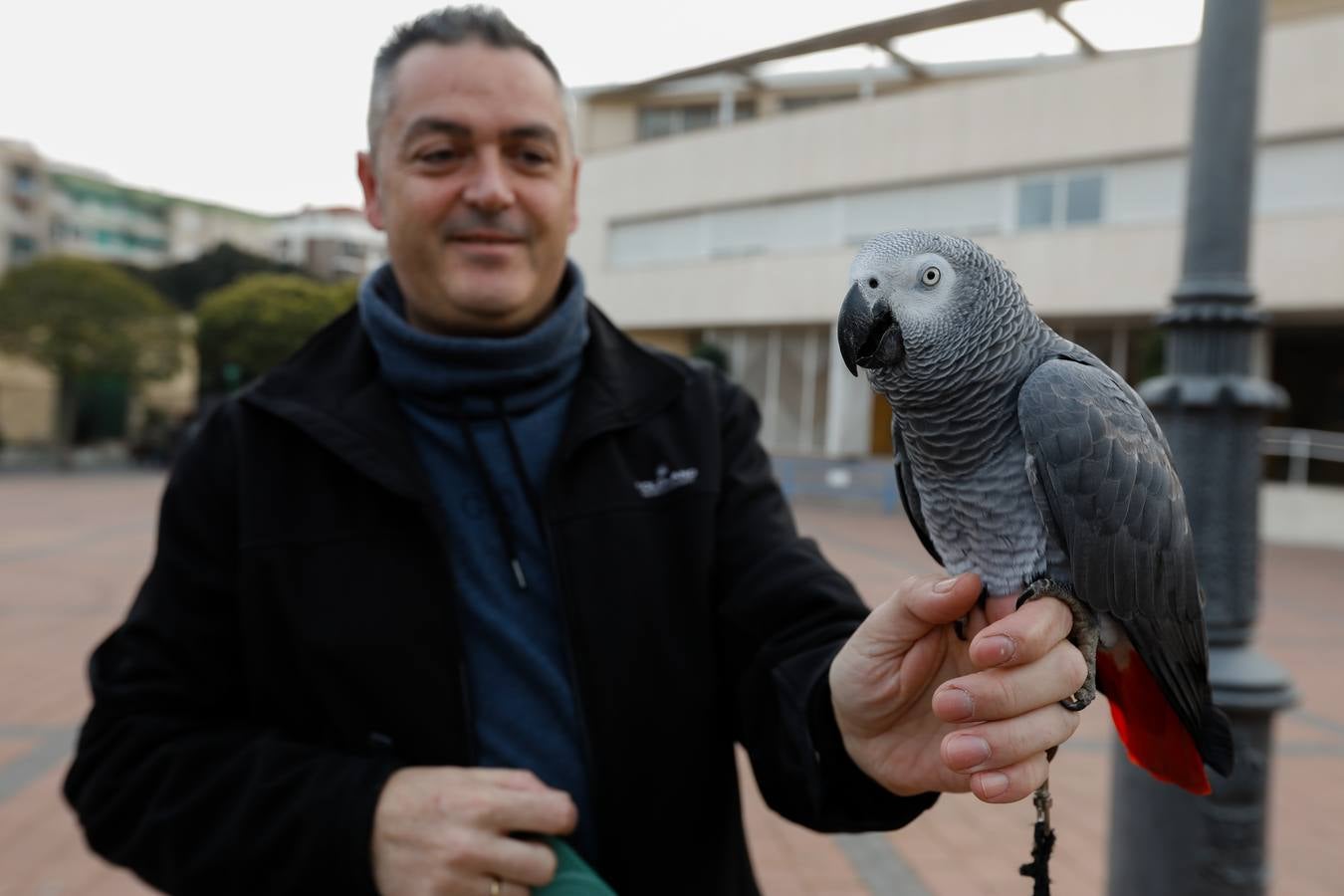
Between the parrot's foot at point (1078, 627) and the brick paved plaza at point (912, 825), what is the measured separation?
0.14m

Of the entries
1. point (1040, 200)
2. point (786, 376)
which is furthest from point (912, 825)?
point (786, 376)

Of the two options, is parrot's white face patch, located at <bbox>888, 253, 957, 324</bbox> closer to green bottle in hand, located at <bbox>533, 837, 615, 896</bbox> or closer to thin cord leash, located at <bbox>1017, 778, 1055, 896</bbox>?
thin cord leash, located at <bbox>1017, 778, 1055, 896</bbox>

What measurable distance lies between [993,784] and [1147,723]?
15.9 inches

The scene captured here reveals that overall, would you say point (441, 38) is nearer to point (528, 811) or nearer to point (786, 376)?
point (528, 811)

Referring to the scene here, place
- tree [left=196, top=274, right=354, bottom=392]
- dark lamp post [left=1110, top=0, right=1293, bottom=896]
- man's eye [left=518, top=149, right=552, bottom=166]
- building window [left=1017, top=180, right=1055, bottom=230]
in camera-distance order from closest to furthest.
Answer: man's eye [left=518, top=149, right=552, bottom=166], dark lamp post [left=1110, top=0, right=1293, bottom=896], tree [left=196, top=274, right=354, bottom=392], building window [left=1017, top=180, right=1055, bottom=230]

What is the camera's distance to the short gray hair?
146 centimetres

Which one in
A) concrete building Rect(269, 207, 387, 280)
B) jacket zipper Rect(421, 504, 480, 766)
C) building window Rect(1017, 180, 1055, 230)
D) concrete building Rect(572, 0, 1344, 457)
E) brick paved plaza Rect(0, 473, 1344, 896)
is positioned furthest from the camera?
building window Rect(1017, 180, 1055, 230)

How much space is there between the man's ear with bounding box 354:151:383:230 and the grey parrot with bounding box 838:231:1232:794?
1.08 metres

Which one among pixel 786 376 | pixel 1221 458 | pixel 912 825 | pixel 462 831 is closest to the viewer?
pixel 462 831

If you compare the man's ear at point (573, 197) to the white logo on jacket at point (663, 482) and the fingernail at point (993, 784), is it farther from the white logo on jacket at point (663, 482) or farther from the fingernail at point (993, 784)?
the fingernail at point (993, 784)

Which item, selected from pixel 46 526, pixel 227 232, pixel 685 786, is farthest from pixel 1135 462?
pixel 46 526

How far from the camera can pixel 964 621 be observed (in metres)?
0.98

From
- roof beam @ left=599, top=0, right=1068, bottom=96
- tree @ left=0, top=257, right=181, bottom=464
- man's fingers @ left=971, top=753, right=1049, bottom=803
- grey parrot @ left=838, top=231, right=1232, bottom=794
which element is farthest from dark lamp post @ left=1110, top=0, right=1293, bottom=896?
tree @ left=0, top=257, right=181, bottom=464

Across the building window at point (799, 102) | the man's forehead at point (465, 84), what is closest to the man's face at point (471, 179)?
the man's forehead at point (465, 84)
